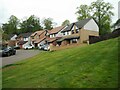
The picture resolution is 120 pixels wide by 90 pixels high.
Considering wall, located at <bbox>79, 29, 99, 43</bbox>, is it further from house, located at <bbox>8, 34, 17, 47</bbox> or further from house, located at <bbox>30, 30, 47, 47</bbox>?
house, located at <bbox>8, 34, 17, 47</bbox>

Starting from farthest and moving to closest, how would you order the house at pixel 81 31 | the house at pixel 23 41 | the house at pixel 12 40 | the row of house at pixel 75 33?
the house at pixel 12 40 → the house at pixel 23 41 → the row of house at pixel 75 33 → the house at pixel 81 31

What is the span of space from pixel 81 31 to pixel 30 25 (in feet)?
190

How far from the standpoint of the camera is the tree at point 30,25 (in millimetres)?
116500

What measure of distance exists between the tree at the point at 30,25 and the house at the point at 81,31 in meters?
49.3

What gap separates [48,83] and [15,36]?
102 meters

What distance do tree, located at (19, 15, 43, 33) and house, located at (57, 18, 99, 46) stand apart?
49.3 m

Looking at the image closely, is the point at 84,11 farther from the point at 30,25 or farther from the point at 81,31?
the point at 30,25

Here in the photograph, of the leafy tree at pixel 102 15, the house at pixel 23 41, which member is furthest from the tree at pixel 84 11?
the house at pixel 23 41

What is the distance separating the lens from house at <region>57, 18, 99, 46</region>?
63.9m

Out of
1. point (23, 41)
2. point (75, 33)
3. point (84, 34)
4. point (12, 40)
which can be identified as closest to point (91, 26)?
point (84, 34)

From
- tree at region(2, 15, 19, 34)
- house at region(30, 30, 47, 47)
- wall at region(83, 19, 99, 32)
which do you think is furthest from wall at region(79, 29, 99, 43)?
tree at region(2, 15, 19, 34)

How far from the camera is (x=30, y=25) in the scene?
117625 millimetres

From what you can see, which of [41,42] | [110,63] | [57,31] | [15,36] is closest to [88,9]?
[57,31]

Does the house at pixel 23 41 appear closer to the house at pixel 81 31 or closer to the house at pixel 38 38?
the house at pixel 38 38
